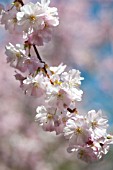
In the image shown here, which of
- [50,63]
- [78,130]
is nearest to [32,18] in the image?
[78,130]

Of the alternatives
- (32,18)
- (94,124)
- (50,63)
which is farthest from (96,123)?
(50,63)

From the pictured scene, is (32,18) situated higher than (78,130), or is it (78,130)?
(32,18)

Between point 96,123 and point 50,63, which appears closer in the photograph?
point 96,123

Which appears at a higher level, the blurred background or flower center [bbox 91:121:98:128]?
the blurred background

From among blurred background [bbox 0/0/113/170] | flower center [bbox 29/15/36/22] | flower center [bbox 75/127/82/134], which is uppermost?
blurred background [bbox 0/0/113/170]

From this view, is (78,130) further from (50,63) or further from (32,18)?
(50,63)

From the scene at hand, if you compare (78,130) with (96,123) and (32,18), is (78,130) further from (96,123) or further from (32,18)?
(32,18)

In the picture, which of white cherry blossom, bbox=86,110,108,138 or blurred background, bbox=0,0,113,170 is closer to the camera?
white cherry blossom, bbox=86,110,108,138

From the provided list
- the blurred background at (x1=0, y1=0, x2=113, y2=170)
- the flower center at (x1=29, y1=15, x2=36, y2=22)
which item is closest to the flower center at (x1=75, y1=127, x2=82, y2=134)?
the flower center at (x1=29, y1=15, x2=36, y2=22)

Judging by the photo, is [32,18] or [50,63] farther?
[50,63]

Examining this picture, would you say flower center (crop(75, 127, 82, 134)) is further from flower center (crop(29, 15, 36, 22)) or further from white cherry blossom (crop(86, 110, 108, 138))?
flower center (crop(29, 15, 36, 22))

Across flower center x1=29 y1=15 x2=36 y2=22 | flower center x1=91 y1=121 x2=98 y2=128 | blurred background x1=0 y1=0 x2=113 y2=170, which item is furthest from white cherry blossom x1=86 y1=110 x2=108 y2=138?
blurred background x1=0 y1=0 x2=113 y2=170
